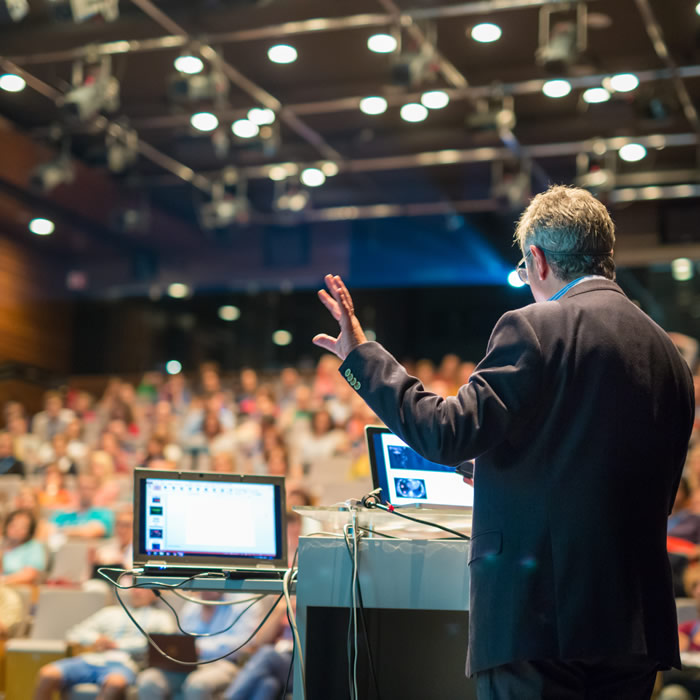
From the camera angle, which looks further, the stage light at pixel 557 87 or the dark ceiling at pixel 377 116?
the stage light at pixel 557 87

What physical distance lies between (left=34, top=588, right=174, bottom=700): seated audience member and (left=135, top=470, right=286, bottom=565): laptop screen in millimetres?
1752

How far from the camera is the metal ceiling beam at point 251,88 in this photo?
266 inches

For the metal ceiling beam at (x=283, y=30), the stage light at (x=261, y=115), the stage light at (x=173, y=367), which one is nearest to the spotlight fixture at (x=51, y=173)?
the metal ceiling beam at (x=283, y=30)

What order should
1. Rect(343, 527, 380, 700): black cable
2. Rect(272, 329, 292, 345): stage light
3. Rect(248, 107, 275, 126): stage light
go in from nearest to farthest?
Rect(343, 527, 380, 700): black cable, Rect(248, 107, 275, 126): stage light, Rect(272, 329, 292, 345): stage light

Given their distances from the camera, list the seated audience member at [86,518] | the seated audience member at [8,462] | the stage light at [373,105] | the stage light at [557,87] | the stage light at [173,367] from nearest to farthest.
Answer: the seated audience member at [86,518] → the seated audience member at [8,462] → the stage light at [557,87] → the stage light at [373,105] → the stage light at [173,367]

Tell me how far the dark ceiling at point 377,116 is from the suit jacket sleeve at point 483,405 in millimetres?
4627

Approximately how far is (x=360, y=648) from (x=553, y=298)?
0.87 m

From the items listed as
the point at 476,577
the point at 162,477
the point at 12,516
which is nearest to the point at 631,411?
the point at 476,577

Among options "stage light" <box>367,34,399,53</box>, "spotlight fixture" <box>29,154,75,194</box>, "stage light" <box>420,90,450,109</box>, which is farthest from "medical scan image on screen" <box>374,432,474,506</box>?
"spotlight fixture" <box>29,154,75,194</box>

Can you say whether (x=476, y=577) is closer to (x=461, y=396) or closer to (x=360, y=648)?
(x=461, y=396)

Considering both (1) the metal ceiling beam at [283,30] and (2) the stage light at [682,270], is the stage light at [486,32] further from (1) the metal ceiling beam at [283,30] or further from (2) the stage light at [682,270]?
(2) the stage light at [682,270]

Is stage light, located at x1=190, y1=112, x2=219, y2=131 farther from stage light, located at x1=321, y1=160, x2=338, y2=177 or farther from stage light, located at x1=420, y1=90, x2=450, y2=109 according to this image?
stage light, located at x1=420, y1=90, x2=450, y2=109

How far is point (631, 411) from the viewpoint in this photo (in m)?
1.45

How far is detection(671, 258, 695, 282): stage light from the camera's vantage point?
31.9 ft
